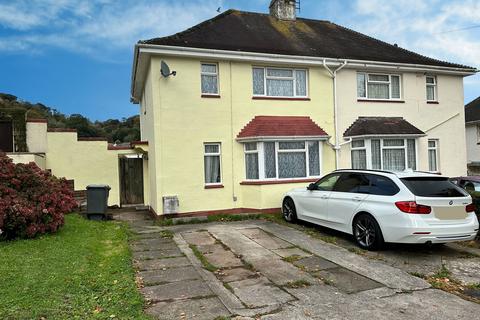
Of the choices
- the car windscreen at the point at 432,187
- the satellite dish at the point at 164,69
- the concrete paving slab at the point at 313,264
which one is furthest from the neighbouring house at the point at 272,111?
the car windscreen at the point at 432,187

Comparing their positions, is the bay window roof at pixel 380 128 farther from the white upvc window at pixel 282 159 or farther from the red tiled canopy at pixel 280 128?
the white upvc window at pixel 282 159

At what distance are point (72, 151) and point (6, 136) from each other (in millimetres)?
2565

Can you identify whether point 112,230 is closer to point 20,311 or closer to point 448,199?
point 20,311

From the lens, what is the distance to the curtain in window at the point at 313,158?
13.0 m

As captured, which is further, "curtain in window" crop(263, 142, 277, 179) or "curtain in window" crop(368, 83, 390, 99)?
"curtain in window" crop(368, 83, 390, 99)

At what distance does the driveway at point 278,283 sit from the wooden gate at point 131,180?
635 centimetres

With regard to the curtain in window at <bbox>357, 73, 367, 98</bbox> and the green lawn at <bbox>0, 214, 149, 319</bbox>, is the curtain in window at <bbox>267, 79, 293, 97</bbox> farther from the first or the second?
the green lawn at <bbox>0, 214, 149, 319</bbox>

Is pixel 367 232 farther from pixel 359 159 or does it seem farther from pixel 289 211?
pixel 359 159

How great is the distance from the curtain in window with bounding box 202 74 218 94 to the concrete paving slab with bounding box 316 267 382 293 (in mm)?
7878

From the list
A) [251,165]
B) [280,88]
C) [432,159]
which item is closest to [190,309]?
[251,165]

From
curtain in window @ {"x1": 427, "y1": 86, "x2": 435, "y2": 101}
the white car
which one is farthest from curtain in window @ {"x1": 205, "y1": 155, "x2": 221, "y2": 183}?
curtain in window @ {"x1": 427, "y1": 86, "x2": 435, "y2": 101}

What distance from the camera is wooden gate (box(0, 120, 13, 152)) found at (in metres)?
13.6

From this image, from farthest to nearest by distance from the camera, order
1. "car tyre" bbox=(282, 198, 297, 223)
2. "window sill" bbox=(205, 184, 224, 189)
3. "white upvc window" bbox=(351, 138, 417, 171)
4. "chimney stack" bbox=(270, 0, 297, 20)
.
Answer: "chimney stack" bbox=(270, 0, 297, 20)
"white upvc window" bbox=(351, 138, 417, 171)
"window sill" bbox=(205, 184, 224, 189)
"car tyre" bbox=(282, 198, 297, 223)

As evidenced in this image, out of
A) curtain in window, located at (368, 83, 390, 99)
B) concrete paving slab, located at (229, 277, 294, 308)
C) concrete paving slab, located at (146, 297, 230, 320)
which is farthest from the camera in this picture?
curtain in window, located at (368, 83, 390, 99)
